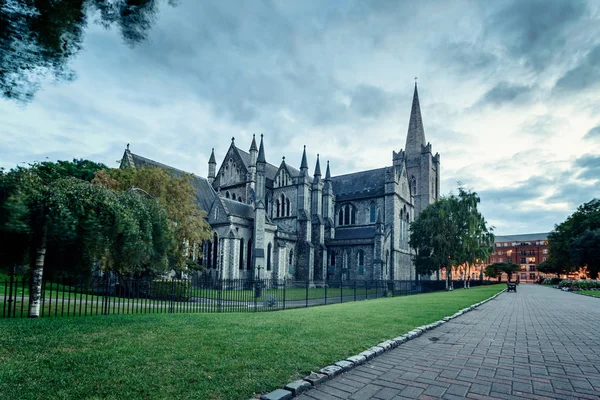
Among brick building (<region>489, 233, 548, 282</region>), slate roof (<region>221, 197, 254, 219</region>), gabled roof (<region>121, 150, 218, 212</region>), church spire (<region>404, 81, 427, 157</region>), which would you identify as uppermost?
church spire (<region>404, 81, 427, 157</region>)

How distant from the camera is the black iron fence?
1067 centimetres

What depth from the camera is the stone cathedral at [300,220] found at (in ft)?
108

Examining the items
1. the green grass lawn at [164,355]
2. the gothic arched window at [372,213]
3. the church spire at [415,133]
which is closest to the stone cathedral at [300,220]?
the gothic arched window at [372,213]

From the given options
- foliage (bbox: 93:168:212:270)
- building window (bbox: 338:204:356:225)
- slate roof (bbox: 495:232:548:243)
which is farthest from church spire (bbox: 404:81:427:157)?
slate roof (bbox: 495:232:548:243)

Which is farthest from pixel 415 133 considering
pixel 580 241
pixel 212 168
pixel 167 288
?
pixel 167 288

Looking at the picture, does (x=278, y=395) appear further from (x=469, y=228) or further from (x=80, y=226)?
(x=469, y=228)

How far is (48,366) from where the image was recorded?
4.50 meters

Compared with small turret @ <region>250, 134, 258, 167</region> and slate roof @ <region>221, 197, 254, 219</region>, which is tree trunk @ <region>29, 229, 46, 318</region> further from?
small turret @ <region>250, 134, 258, 167</region>

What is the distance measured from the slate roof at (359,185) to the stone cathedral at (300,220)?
0.14 meters

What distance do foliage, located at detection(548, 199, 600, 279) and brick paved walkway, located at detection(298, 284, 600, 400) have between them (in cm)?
5056

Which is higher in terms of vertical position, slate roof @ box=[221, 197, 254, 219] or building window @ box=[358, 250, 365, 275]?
slate roof @ box=[221, 197, 254, 219]

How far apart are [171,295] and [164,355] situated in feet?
25.7

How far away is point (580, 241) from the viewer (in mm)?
48906

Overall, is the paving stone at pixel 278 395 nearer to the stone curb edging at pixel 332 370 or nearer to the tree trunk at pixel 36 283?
the stone curb edging at pixel 332 370
